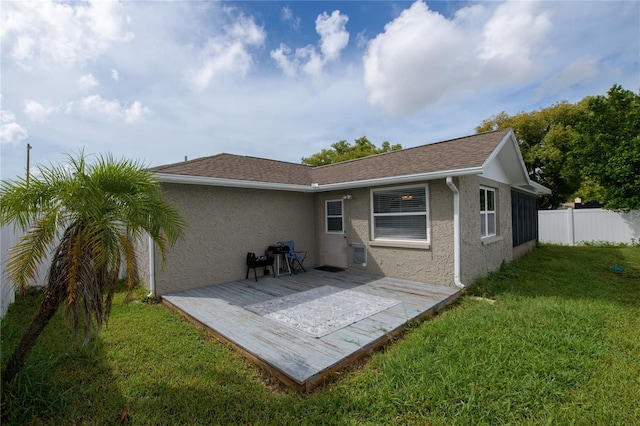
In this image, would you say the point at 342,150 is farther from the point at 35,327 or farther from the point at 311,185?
the point at 35,327

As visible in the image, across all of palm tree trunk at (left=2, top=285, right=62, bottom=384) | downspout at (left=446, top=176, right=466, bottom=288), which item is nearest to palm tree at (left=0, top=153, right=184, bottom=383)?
palm tree trunk at (left=2, top=285, right=62, bottom=384)

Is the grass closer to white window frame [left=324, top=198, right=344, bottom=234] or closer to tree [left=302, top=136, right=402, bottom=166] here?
white window frame [left=324, top=198, right=344, bottom=234]

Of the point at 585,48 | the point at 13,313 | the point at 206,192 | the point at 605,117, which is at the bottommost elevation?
the point at 13,313

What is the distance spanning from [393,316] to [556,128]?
20.8 metres

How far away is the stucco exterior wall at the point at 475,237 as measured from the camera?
6527 mm

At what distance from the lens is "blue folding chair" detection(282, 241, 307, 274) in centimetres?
825

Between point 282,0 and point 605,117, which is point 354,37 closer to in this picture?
point 282,0

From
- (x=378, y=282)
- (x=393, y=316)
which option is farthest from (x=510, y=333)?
(x=378, y=282)

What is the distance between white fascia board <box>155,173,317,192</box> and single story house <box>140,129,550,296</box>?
0.9 inches

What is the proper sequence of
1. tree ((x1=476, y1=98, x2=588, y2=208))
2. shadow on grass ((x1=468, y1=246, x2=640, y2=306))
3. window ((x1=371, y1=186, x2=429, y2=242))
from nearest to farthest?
shadow on grass ((x1=468, y1=246, x2=640, y2=306)), window ((x1=371, y1=186, x2=429, y2=242)), tree ((x1=476, y1=98, x2=588, y2=208))

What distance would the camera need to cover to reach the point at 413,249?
7.07m

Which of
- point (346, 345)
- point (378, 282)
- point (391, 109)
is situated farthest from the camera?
point (391, 109)

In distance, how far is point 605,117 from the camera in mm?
10461

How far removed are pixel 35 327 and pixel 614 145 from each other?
1614 cm
